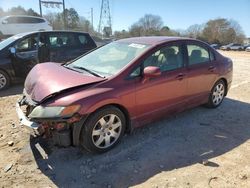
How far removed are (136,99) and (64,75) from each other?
109 cm

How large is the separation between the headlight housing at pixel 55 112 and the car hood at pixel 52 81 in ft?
0.59

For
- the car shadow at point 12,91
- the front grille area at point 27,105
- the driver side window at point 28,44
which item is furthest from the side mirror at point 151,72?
the driver side window at point 28,44

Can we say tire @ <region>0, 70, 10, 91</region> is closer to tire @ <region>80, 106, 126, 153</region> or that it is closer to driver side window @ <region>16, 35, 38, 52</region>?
driver side window @ <region>16, 35, 38, 52</region>

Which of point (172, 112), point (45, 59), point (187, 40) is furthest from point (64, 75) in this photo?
point (45, 59)

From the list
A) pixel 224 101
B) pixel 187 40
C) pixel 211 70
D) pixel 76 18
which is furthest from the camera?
pixel 76 18

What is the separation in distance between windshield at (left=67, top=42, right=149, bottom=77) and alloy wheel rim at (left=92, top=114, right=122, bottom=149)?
0.64 metres

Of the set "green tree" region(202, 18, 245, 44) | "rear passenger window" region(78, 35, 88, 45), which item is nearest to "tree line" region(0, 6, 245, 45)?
"green tree" region(202, 18, 245, 44)

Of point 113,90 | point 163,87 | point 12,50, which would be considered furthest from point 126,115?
point 12,50

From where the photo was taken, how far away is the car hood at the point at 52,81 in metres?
3.28

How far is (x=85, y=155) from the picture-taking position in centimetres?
358

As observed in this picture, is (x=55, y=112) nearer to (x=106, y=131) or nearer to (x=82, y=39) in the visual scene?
(x=106, y=131)

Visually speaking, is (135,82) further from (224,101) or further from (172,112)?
(224,101)

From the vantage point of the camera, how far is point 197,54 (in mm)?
4891

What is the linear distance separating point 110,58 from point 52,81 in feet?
3.56
